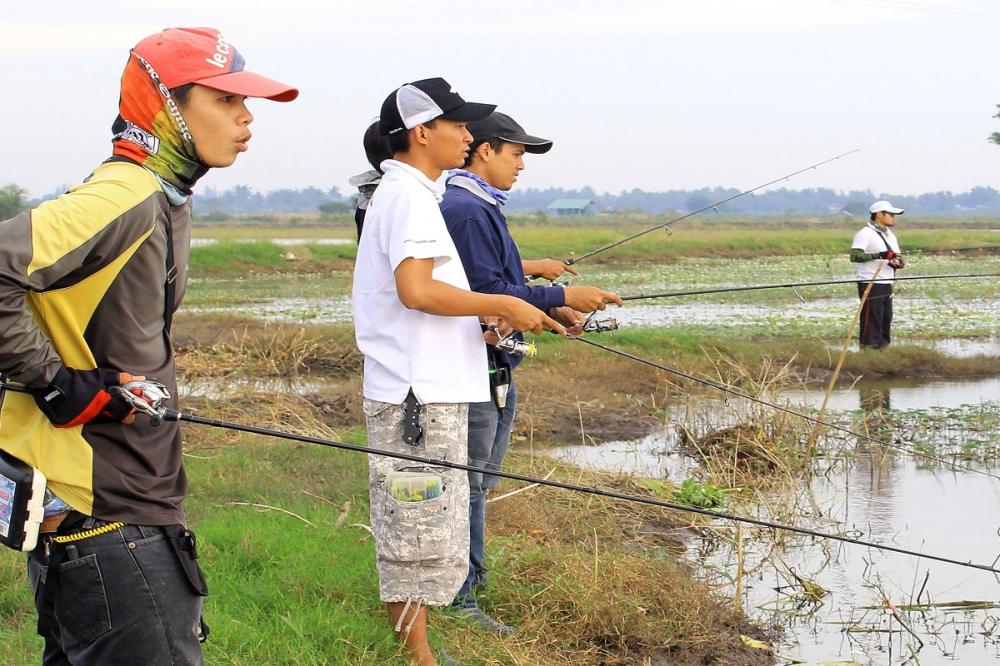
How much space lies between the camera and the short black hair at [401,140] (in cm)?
337

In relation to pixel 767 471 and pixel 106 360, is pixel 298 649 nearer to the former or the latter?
pixel 106 360

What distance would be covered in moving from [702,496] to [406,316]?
3248 mm

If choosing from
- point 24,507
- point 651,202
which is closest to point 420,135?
point 24,507

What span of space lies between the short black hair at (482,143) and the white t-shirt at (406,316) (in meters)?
0.73

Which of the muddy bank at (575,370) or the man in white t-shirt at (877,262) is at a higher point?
the man in white t-shirt at (877,262)

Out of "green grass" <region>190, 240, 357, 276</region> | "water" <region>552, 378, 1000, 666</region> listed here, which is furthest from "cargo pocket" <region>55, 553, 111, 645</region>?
"green grass" <region>190, 240, 357, 276</region>

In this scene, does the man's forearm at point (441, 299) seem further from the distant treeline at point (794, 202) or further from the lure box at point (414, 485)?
the distant treeline at point (794, 202)

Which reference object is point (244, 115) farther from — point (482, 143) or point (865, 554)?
point (865, 554)

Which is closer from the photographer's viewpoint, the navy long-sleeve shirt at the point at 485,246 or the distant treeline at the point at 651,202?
the navy long-sleeve shirt at the point at 485,246

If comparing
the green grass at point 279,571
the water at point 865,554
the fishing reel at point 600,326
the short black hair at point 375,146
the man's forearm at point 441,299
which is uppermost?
the short black hair at point 375,146

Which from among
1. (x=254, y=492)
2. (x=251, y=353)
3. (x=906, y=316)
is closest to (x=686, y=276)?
(x=906, y=316)

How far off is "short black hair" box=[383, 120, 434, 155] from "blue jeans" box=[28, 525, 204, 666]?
4.95 ft

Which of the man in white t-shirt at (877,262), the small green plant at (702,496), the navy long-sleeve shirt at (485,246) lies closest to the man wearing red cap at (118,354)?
the navy long-sleeve shirt at (485,246)

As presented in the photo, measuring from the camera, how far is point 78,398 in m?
2.07
